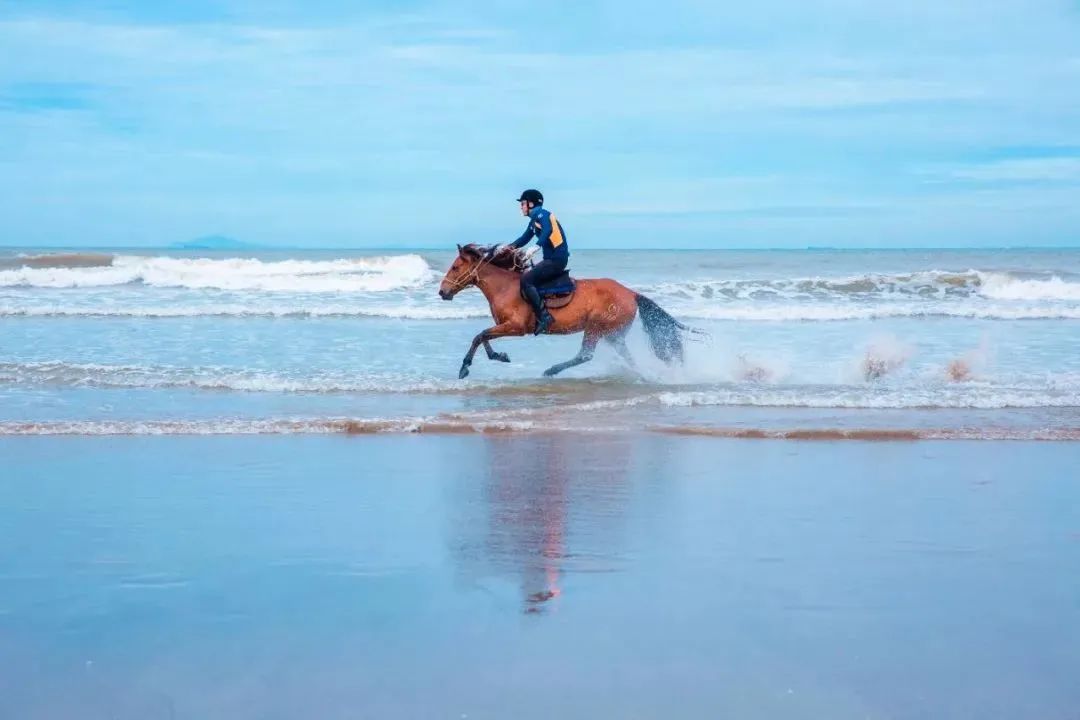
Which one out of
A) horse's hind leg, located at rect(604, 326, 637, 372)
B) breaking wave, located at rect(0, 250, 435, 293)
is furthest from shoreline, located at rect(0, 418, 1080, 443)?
breaking wave, located at rect(0, 250, 435, 293)

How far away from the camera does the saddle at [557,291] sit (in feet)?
44.0

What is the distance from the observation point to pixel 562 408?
1147cm

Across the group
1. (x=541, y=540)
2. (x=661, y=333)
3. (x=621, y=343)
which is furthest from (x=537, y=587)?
(x=621, y=343)

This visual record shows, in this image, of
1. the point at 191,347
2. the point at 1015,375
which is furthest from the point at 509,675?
the point at 191,347

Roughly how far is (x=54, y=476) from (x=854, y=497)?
541 cm

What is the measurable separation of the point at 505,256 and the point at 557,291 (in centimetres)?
82

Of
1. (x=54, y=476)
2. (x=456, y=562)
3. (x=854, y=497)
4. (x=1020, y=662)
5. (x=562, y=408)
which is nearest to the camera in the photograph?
(x=1020, y=662)

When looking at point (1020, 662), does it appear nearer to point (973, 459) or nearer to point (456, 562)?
point (456, 562)

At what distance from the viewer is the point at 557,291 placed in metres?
13.5

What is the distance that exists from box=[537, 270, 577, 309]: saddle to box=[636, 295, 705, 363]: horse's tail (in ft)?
3.14

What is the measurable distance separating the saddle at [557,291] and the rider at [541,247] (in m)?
0.06

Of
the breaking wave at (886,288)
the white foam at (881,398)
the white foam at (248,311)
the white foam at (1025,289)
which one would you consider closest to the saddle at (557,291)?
the white foam at (881,398)

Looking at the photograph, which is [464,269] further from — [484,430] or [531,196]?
[484,430]

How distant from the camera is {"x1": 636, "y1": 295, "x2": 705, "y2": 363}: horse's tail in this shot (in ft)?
45.1
